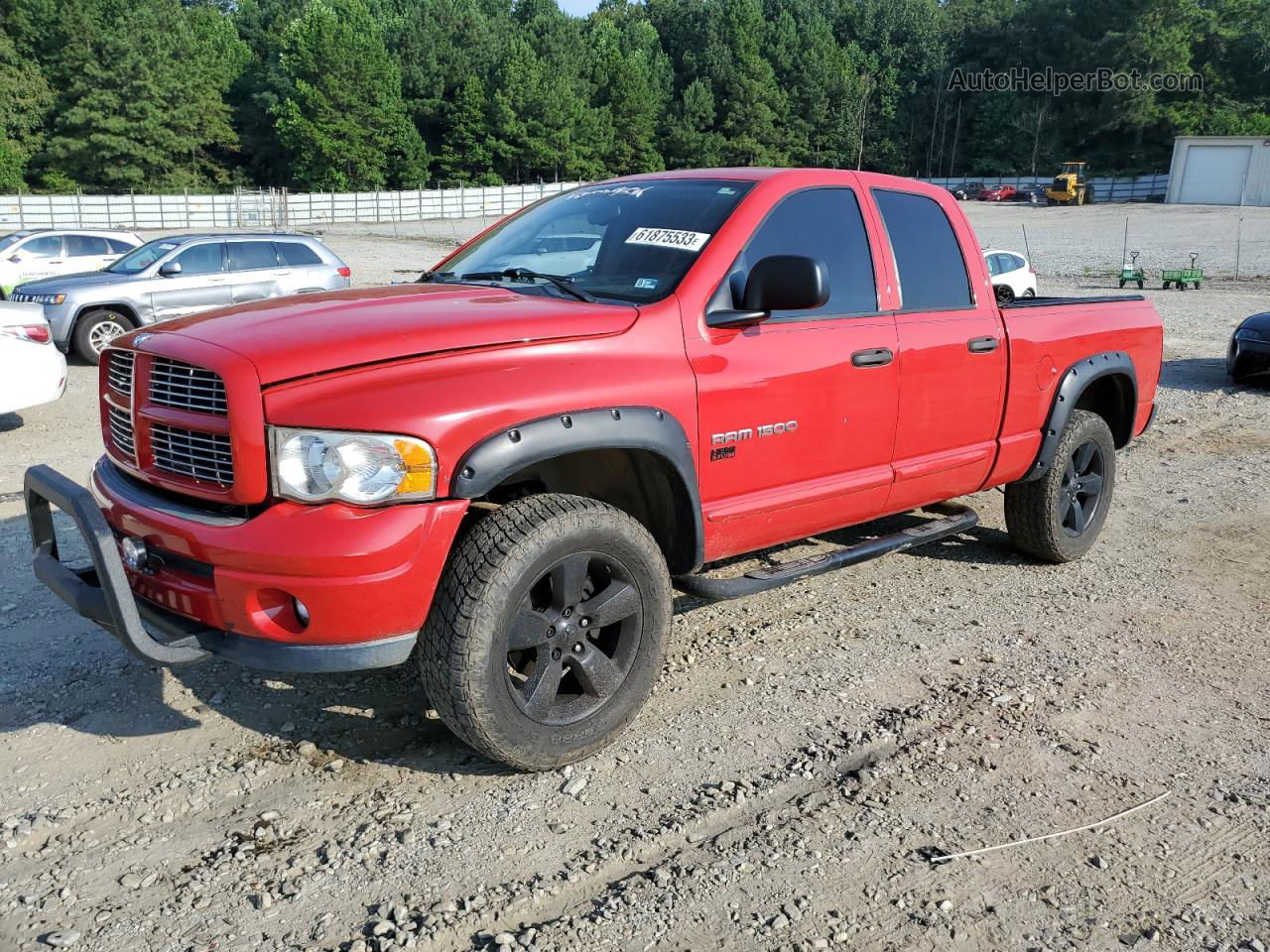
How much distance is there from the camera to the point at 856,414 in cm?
429

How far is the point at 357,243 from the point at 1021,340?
38.1 metres

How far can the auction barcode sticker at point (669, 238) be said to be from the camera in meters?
3.93

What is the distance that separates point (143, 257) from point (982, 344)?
11960mm

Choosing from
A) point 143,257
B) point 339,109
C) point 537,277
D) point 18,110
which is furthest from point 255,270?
point 339,109

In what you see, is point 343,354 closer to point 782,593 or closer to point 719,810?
point 719,810

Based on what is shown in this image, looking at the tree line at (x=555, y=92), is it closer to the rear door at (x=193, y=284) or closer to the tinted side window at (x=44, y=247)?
the tinted side window at (x=44, y=247)

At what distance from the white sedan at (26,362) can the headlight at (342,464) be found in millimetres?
6746

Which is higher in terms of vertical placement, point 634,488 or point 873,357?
point 873,357

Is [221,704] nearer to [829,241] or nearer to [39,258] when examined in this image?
[829,241]

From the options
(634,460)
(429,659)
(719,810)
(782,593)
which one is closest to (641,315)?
(634,460)

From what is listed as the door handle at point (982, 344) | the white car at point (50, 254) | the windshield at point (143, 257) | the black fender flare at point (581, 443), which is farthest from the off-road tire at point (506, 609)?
the white car at point (50, 254)

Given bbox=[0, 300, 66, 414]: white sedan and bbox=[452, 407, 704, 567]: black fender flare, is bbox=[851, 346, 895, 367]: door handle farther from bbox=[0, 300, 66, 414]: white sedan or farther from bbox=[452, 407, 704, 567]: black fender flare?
bbox=[0, 300, 66, 414]: white sedan

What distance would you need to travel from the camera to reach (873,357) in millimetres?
4309

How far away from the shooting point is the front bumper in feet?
9.66
